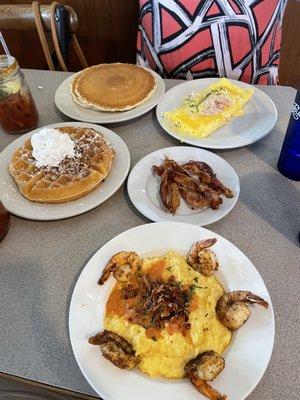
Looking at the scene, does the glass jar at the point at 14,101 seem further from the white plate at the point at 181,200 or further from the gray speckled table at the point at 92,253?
the white plate at the point at 181,200

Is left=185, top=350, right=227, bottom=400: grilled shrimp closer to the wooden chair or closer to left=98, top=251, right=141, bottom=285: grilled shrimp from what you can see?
left=98, top=251, right=141, bottom=285: grilled shrimp

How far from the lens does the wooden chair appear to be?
1.79 meters

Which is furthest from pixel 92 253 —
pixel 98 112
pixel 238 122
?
pixel 238 122

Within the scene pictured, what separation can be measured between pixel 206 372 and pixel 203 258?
29cm

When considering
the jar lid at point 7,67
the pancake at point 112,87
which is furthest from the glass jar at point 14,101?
the pancake at point 112,87

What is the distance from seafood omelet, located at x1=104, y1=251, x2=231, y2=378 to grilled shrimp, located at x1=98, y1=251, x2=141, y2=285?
0.03 metres

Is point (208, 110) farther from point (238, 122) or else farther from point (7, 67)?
point (7, 67)

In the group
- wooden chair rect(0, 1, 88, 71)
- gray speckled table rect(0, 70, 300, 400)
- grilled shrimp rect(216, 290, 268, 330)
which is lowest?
gray speckled table rect(0, 70, 300, 400)

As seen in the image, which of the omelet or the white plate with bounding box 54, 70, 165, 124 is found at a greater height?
the omelet

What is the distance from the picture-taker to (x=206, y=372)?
2.37 feet

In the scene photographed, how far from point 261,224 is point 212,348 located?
0.45m

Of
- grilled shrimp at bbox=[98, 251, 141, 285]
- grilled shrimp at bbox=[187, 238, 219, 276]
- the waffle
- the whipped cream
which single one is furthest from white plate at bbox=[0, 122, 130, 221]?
grilled shrimp at bbox=[187, 238, 219, 276]

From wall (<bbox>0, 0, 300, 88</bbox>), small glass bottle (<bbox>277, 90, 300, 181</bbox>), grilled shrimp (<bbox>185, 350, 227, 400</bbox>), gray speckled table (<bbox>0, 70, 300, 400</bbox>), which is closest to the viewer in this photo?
grilled shrimp (<bbox>185, 350, 227, 400</bbox>)

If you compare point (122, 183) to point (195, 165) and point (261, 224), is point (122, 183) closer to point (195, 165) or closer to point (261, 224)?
point (195, 165)
